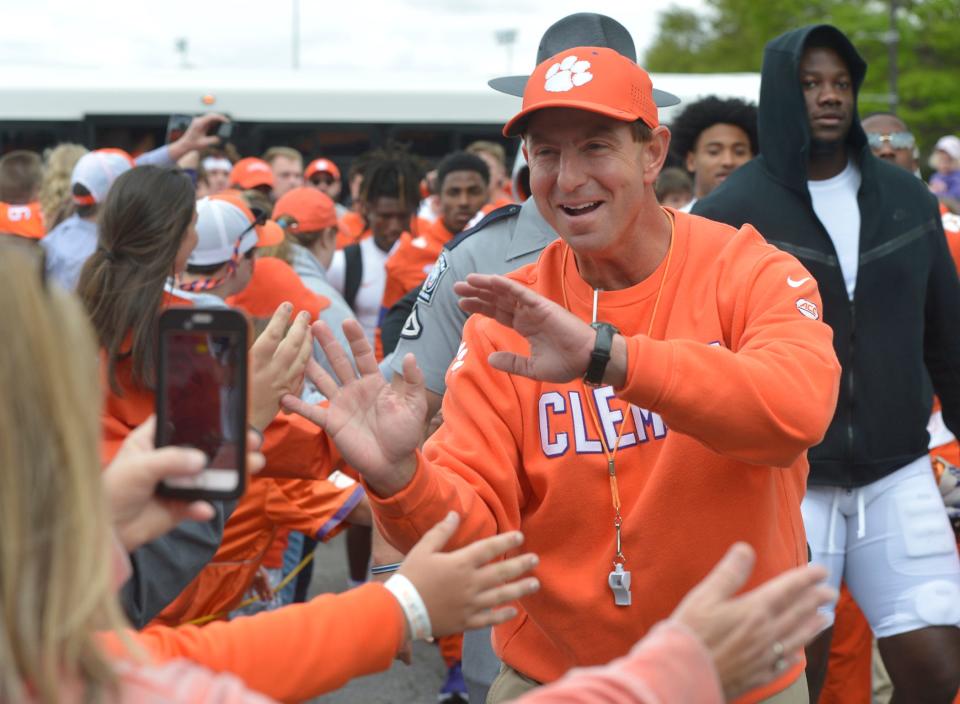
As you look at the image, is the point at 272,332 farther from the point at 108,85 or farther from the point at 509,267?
the point at 108,85

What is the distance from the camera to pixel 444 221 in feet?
27.5

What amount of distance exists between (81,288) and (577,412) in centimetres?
170

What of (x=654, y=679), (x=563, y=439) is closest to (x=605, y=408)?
(x=563, y=439)

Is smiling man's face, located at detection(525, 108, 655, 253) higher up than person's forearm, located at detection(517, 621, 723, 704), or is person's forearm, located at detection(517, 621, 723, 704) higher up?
smiling man's face, located at detection(525, 108, 655, 253)

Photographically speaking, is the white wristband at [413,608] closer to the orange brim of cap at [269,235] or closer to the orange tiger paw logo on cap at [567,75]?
the orange tiger paw logo on cap at [567,75]

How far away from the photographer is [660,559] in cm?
299

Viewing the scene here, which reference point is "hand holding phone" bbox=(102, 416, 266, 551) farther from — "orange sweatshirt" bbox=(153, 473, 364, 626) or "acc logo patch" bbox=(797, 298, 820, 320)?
"orange sweatshirt" bbox=(153, 473, 364, 626)

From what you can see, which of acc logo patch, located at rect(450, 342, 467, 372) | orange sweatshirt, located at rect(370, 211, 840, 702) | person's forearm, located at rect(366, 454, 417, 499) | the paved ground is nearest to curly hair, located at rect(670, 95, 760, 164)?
the paved ground

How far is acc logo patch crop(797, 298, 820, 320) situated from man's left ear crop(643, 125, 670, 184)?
50 cm

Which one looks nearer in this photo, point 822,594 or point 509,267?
point 822,594

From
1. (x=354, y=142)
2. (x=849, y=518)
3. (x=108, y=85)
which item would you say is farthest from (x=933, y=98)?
(x=849, y=518)

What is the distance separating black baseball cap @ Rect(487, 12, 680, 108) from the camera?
3756 millimetres

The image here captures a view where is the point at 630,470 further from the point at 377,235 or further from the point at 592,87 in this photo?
the point at 377,235

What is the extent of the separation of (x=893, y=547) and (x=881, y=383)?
0.56 meters
